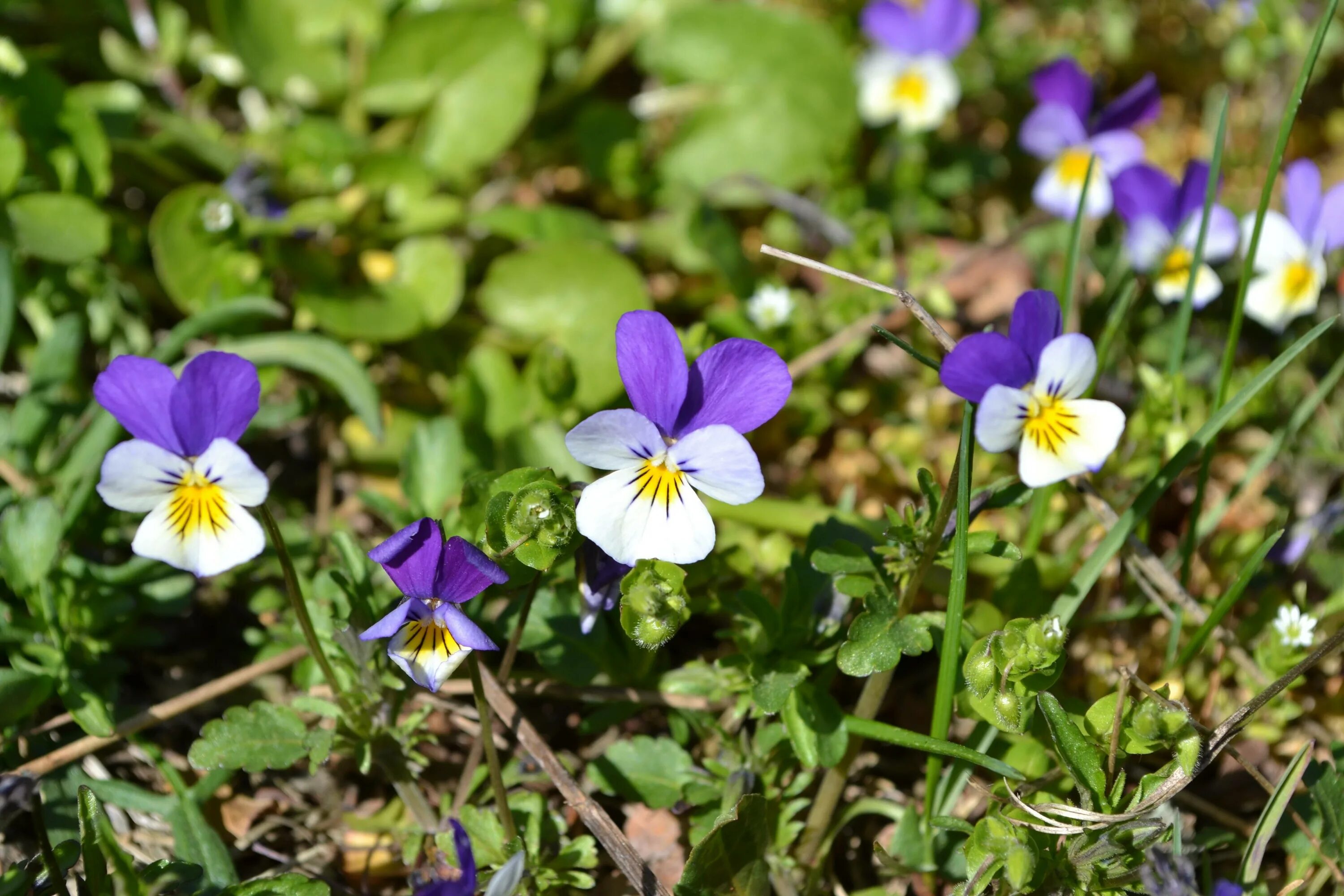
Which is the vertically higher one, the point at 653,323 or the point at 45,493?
the point at 653,323

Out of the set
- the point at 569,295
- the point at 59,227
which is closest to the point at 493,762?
the point at 569,295

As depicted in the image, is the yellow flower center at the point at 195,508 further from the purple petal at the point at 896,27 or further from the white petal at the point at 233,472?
the purple petal at the point at 896,27

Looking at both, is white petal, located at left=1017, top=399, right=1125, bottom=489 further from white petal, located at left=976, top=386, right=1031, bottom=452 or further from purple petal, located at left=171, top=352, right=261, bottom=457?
purple petal, located at left=171, top=352, right=261, bottom=457

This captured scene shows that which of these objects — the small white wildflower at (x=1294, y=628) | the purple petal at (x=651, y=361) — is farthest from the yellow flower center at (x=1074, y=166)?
the purple petal at (x=651, y=361)

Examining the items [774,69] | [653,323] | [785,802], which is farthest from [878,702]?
[774,69]

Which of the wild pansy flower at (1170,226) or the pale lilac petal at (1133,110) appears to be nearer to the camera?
the wild pansy flower at (1170,226)

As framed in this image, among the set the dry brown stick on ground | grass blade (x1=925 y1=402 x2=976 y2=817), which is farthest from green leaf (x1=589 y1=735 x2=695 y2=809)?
grass blade (x1=925 y1=402 x2=976 y2=817)

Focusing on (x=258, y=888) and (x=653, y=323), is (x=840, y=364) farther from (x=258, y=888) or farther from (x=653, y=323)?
Result: (x=258, y=888)
